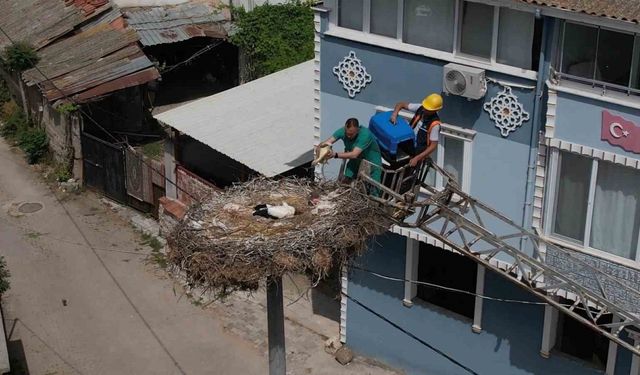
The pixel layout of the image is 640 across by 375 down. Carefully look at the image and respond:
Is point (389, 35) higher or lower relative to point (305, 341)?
higher

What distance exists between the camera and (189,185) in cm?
2488

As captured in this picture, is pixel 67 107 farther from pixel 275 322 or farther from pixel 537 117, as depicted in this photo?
pixel 275 322

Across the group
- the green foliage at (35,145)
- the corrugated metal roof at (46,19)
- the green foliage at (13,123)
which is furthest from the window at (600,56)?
the green foliage at (13,123)

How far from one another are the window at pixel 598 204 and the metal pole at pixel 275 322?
5551mm

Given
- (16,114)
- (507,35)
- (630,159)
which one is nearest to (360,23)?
(507,35)

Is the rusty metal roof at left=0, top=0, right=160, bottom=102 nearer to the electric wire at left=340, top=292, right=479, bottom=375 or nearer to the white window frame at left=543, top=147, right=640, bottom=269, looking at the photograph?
the electric wire at left=340, top=292, right=479, bottom=375

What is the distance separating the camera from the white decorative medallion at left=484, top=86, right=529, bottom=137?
16391 millimetres

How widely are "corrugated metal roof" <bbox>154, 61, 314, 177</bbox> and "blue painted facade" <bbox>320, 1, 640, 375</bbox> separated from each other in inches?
117

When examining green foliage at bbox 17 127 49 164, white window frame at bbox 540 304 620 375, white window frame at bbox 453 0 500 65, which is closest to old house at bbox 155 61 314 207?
white window frame at bbox 453 0 500 65

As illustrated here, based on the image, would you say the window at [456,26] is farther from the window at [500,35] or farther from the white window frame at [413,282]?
the white window frame at [413,282]

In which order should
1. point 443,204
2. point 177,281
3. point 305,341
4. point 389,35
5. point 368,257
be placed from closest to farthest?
1. point 443,204
2. point 389,35
3. point 368,257
4. point 305,341
5. point 177,281

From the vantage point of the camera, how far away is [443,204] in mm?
14523

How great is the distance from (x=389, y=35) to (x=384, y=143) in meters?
3.57

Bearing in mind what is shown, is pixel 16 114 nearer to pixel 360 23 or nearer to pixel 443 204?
pixel 360 23
